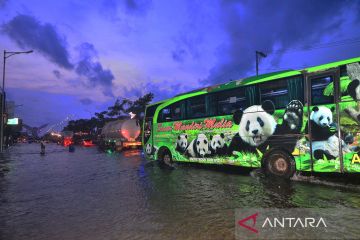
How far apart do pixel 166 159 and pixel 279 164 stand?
7.31m

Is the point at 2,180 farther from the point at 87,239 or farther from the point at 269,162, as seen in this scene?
the point at 269,162

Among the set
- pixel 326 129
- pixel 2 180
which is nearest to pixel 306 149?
pixel 326 129

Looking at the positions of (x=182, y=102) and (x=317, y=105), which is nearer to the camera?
(x=317, y=105)

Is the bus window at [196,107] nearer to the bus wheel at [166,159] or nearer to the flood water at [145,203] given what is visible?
the bus wheel at [166,159]

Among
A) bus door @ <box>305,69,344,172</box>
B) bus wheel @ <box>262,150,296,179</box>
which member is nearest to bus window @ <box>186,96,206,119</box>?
bus wheel @ <box>262,150,296,179</box>

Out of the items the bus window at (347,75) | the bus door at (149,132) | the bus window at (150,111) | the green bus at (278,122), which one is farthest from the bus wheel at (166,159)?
the bus window at (347,75)

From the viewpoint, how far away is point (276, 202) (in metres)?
7.87

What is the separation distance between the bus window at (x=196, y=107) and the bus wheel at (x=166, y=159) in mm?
2632

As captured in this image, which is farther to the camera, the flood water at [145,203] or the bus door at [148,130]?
the bus door at [148,130]

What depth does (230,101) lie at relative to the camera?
13234 millimetres

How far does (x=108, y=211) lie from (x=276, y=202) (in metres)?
3.74

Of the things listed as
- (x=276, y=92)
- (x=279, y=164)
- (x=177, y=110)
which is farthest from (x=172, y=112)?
(x=279, y=164)

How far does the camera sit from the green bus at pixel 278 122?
9.47 m

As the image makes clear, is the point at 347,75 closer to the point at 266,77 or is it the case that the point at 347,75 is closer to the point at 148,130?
the point at 266,77
